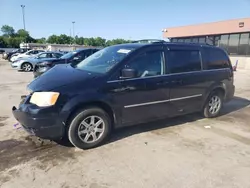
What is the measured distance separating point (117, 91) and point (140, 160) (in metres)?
1.21

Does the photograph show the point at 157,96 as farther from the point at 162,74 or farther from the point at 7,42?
the point at 7,42

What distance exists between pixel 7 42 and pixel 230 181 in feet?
319

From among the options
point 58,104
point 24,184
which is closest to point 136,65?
point 58,104

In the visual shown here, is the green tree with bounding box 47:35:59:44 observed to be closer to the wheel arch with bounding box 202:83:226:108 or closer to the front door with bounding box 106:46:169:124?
the wheel arch with bounding box 202:83:226:108

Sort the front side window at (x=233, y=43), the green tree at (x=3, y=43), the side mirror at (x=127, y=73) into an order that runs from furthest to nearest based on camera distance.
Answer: the green tree at (x=3, y=43) < the front side window at (x=233, y=43) < the side mirror at (x=127, y=73)

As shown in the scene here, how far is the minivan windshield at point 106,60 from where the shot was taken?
4344 millimetres

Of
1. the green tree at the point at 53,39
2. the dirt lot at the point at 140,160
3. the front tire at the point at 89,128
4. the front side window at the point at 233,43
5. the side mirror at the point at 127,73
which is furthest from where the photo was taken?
the green tree at the point at 53,39

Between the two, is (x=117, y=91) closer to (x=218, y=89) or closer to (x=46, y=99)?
(x=46, y=99)

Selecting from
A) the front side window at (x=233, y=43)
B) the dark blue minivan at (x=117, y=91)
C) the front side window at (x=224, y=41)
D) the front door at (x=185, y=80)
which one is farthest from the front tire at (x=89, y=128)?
the front side window at (x=224, y=41)

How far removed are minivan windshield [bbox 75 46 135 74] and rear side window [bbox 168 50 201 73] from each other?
920 mm

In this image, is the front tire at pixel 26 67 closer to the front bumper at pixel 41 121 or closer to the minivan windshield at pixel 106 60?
the minivan windshield at pixel 106 60

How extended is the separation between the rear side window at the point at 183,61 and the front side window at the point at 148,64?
247 millimetres

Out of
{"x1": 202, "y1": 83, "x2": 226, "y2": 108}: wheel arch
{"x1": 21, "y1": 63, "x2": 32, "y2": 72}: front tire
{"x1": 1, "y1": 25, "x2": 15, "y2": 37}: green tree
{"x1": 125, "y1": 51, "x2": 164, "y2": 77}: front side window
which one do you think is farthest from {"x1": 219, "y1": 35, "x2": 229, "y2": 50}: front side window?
{"x1": 1, "y1": 25, "x2": 15, "y2": 37}: green tree

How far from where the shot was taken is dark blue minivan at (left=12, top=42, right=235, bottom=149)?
371 centimetres
